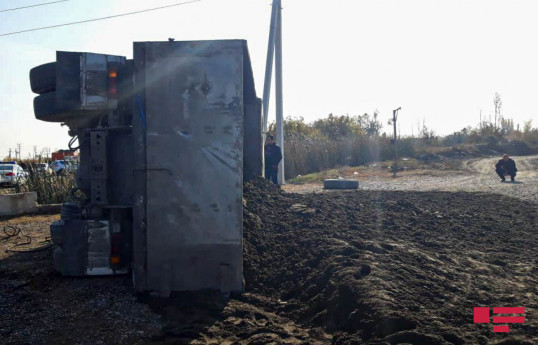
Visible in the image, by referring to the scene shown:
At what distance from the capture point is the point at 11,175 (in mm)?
18656

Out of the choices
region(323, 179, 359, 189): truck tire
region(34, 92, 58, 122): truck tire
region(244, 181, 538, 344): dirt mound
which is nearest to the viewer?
region(244, 181, 538, 344): dirt mound

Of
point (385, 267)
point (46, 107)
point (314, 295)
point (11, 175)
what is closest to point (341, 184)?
point (385, 267)

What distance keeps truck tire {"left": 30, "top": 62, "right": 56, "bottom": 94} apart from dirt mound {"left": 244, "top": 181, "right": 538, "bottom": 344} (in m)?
2.57

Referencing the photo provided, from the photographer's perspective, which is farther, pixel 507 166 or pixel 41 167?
pixel 507 166

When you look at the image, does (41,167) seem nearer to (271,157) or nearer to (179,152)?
(271,157)

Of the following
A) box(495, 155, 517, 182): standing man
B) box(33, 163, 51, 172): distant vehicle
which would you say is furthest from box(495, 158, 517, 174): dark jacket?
box(33, 163, 51, 172): distant vehicle

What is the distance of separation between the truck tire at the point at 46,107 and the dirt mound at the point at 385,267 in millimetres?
2380

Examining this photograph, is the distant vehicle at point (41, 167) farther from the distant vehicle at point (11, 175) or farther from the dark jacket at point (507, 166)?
the dark jacket at point (507, 166)

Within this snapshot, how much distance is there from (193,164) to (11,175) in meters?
17.4

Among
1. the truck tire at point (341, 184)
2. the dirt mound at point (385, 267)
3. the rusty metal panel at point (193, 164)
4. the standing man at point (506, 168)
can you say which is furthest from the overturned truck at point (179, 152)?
the standing man at point (506, 168)

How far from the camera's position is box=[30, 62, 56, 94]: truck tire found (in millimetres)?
4730

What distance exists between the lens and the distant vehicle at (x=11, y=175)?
13120 mm

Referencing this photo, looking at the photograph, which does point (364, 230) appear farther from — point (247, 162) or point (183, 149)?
point (183, 149)

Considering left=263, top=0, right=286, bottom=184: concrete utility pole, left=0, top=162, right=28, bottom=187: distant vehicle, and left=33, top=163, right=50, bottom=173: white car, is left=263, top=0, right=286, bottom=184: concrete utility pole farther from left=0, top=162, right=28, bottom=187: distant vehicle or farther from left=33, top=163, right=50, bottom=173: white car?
left=0, top=162, right=28, bottom=187: distant vehicle
